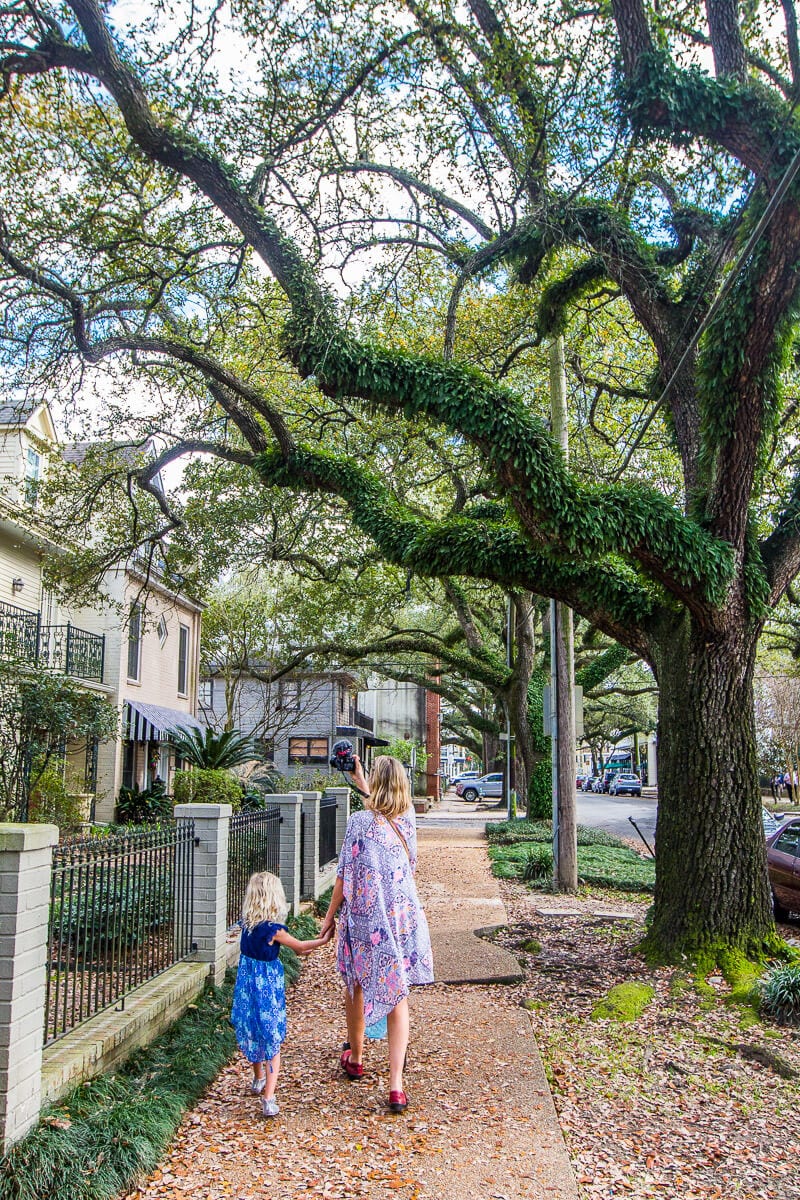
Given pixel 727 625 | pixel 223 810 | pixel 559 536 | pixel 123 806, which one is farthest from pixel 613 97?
pixel 123 806

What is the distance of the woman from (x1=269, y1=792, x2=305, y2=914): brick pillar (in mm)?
4944

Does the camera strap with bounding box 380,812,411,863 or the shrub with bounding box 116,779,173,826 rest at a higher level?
the camera strap with bounding box 380,812,411,863

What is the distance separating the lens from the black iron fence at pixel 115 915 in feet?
15.6

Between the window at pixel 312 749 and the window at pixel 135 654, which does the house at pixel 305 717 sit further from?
the window at pixel 135 654

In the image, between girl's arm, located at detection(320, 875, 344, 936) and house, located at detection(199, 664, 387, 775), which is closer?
girl's arm, located at detection(320, 875, 344, 936)

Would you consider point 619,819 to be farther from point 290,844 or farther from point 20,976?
point 20,976

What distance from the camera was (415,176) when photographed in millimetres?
10156

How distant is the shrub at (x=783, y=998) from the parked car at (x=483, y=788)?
4742cm

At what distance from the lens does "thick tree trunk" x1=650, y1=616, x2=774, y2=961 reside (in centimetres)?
734

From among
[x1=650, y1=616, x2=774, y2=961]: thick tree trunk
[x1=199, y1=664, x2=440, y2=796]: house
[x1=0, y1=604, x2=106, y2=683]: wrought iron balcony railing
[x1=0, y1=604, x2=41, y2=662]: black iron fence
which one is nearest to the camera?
[x1=650, y1=616, x2=774, y2=961]: thick tree trunk

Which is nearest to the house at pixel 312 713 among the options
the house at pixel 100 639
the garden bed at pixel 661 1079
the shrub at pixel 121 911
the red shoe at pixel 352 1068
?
the house at pixel 100 639

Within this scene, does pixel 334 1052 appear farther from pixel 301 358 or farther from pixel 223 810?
pixel 301 358

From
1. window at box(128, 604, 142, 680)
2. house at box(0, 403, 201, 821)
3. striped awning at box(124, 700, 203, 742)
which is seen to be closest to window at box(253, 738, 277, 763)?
striped awning at box(124, 700, 203, 742)

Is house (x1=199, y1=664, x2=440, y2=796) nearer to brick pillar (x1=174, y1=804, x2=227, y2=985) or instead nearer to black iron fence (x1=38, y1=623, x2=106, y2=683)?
black iron fence (x1=38, y1=623, x2=106, y2=683)
